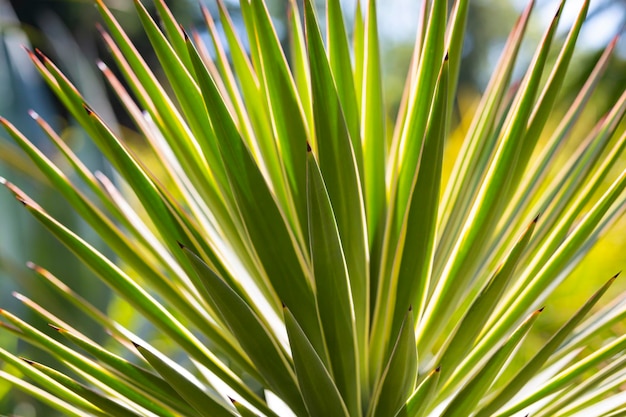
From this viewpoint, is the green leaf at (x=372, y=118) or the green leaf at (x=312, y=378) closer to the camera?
the green leaf at (x=312, y=378)

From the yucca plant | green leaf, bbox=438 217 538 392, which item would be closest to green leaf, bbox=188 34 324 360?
the yucca plant

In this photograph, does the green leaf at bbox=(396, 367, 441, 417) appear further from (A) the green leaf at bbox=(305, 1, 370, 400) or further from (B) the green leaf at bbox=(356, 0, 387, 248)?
(B) the green leaf at bbox=(356, 0, 387, 248)

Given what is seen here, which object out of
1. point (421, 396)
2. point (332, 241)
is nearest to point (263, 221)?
point (332, 241)

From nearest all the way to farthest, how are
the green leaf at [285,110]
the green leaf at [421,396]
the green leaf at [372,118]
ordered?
the green leaf at [421,396]
the green leaf at [285,110]
the green leaf at [372,118]

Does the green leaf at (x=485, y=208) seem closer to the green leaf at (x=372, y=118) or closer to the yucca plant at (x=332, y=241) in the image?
the yucca plant at (x=332, y=241)

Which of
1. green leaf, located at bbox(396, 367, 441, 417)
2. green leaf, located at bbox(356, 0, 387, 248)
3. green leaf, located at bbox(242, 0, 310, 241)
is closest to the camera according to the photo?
green leaf, located at bbox(396, 367, 441, 417)

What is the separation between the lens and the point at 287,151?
578 millimetres

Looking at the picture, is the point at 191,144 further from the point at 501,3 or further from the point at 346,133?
the point at 501,3

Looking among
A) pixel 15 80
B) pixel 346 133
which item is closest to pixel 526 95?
pixel 346 133

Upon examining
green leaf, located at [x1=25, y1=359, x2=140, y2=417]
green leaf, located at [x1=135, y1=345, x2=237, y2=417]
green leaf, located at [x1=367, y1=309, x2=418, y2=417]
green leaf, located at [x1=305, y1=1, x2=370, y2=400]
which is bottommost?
green leaf, located at [x1=25, y1=359, x2=140, y2=417]

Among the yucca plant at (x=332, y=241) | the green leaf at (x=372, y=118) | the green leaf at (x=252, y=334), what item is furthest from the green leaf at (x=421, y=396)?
the green leaf at (x=372, y=118)

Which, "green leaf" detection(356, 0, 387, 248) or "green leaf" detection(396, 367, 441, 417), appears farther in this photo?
"green leaf" detection(356, 0, 387, 248)

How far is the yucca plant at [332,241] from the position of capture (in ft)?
1.56

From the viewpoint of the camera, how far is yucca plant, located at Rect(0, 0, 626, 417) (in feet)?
1.56
